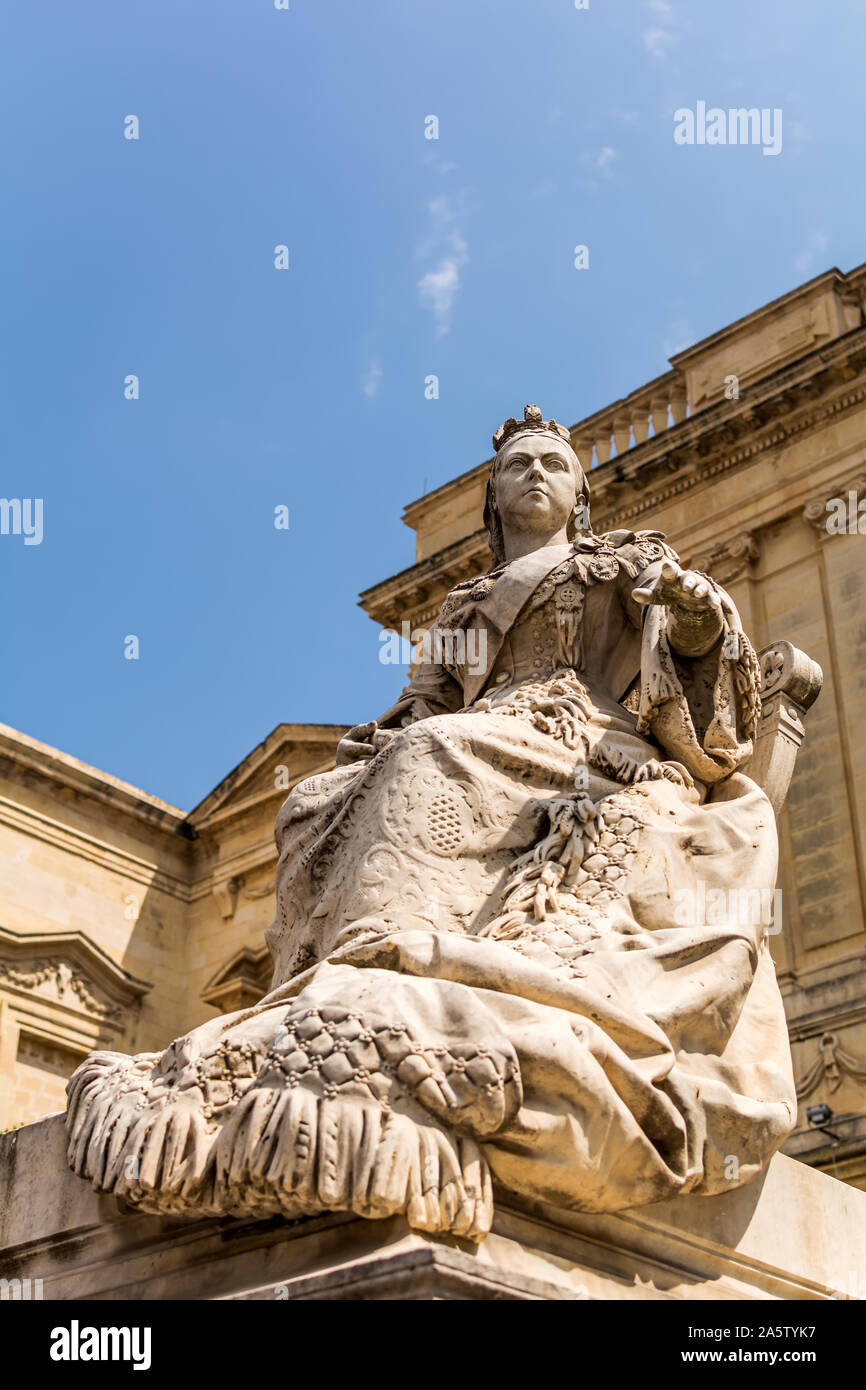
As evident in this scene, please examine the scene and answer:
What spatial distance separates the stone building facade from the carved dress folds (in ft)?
14.2

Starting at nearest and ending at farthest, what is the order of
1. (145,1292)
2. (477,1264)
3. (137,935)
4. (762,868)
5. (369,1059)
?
1. (477,1264)
2. (369,1059)
3. (145,1292)
4. (762,868)
5. (137,935)

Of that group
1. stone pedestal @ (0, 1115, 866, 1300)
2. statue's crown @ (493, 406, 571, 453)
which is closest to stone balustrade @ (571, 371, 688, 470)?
statue's crown @ (493, 406, 571, 453)

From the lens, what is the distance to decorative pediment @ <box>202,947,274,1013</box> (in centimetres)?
2034

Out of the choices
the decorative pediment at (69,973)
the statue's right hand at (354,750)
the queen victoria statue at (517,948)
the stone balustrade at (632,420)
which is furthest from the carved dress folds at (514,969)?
the decorative pediment at (69,973)

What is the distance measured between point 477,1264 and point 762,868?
4.73 feet

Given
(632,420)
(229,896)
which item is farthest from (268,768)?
(632,420)

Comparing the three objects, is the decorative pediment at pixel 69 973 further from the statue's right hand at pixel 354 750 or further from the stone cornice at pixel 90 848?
the statue's right hand at pixel 354 750

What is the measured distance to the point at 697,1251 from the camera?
331cm

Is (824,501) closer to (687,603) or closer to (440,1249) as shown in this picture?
(687,603)

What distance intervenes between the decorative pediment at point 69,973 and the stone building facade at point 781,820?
0.03 m

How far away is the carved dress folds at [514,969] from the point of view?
279cm

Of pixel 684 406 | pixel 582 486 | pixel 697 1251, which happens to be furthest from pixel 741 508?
pixel 697 1251

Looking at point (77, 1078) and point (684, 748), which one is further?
point (684, 748)

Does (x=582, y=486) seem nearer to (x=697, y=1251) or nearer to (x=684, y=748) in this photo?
(x=684, y=748)
